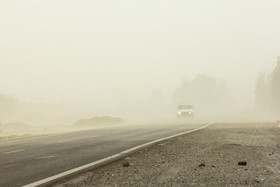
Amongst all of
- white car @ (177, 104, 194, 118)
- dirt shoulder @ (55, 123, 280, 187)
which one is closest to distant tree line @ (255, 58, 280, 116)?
white car @ (177, 104, 194, 118)

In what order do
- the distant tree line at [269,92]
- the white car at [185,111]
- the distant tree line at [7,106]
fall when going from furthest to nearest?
the distant tree line at [7,106], the distant tree line at [269,92], the white car at [185,111]

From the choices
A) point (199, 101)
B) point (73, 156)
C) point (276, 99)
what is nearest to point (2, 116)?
point (199, 101)

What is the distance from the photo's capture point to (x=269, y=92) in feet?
342

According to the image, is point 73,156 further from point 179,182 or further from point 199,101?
point 199,101

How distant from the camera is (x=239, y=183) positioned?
5.12 meters

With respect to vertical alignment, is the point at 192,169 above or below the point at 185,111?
below

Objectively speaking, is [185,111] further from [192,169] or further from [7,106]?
[7,106]

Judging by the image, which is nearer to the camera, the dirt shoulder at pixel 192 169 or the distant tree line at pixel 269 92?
the dirt shoulder at pixel 192 169

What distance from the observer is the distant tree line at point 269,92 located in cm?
8057

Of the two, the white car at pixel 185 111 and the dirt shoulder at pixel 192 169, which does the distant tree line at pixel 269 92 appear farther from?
the dirt shoulder at pixel 192 169

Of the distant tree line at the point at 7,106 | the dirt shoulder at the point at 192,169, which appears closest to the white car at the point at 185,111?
the dirt shoulder at the point at 192,169

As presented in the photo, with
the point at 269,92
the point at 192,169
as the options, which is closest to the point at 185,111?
the point at 192,169

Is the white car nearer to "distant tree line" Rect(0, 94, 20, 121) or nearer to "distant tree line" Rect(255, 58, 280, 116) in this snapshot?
"distant tree line" Rect(255, 58, 280, 116)

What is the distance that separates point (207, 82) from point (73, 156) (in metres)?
115
